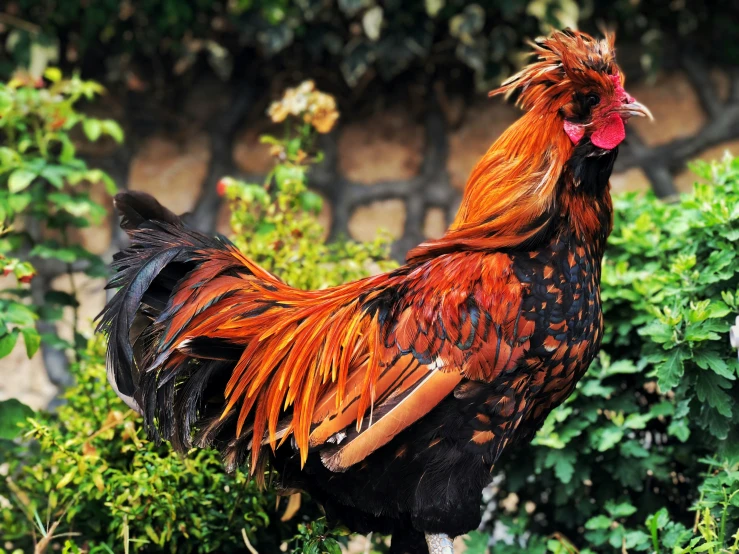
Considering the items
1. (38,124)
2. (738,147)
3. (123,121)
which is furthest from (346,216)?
(738,147)

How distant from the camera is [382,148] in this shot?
4.55 m

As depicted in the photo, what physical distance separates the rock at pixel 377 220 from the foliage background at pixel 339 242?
0.06m

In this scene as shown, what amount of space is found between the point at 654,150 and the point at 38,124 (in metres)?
2.99

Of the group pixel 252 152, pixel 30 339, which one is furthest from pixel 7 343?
pixel 252 152

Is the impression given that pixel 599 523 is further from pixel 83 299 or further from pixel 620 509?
pixel 83 299

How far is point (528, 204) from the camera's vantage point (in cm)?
216

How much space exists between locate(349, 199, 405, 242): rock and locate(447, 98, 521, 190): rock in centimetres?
35

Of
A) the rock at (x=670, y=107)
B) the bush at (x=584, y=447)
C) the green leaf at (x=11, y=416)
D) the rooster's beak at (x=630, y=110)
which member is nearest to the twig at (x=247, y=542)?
the bush at (x=584, y=447)

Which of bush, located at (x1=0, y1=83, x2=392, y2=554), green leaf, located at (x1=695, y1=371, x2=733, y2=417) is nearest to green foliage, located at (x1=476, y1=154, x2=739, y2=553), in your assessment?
green leaf, located at (x1=695, y1=371, x2=733, y2=417)

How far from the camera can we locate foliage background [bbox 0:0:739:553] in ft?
8.45

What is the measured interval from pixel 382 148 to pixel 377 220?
39 cm

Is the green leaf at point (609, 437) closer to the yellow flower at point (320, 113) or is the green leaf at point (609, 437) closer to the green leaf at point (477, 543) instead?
the green leaf at point (477, 543)

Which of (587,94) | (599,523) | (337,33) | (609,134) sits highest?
(337,33)

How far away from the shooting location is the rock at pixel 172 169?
4.51 meters
